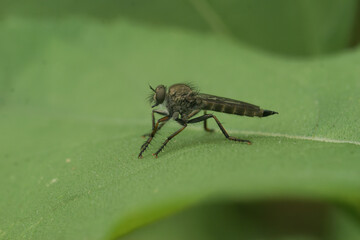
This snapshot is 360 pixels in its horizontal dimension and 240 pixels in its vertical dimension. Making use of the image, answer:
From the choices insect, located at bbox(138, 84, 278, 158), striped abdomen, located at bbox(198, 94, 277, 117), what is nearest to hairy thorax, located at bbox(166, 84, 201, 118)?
insect, located at bbox(138, 84, 278, 158)

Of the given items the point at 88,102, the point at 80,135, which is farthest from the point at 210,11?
the point at 80,135

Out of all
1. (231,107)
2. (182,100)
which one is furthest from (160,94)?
(231,107)

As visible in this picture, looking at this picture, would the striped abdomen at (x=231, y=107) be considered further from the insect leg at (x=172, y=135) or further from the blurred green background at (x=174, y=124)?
the insect leg at (x=172, y=135)

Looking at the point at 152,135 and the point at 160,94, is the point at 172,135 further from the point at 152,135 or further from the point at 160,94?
the point at 160,94

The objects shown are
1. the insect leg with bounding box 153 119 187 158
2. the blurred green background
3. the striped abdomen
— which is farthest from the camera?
the striped abdomen

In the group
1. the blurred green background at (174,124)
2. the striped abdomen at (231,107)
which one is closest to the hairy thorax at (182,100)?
the striped abdomen at (231,107)

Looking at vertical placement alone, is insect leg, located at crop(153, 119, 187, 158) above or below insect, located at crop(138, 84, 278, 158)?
below

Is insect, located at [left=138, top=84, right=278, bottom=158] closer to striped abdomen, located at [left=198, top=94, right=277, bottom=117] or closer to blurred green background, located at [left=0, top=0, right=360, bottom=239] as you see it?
striped abdomen, located at [left=198, top=94, right=277, bottom=117]
